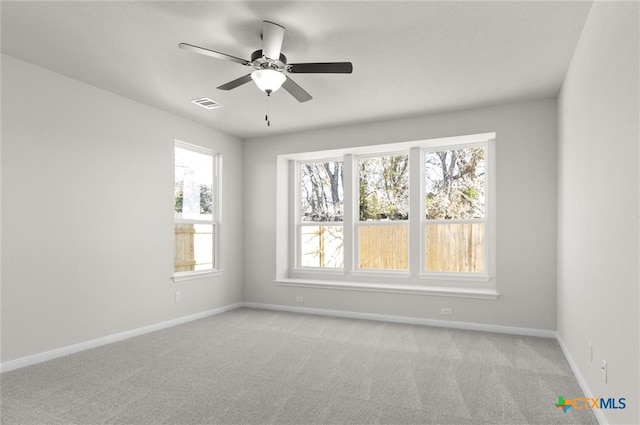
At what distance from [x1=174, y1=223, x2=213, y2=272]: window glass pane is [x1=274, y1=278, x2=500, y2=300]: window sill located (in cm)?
109

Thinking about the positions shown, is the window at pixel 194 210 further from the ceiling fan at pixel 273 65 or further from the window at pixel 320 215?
the ceiling fan at pixel 273 65

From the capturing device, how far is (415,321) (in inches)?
191

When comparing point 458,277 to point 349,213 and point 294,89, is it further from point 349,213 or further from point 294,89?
point 294,89

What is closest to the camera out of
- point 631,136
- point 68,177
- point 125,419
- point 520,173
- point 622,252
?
point 631,136

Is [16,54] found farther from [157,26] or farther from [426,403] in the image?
[426,403]

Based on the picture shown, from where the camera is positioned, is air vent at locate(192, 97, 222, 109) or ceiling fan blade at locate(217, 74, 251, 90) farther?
air vent at locate(192, 97, 222, 109)

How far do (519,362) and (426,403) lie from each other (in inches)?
51.0

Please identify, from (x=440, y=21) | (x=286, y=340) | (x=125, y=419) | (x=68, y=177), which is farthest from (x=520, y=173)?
(x=68, y=177)

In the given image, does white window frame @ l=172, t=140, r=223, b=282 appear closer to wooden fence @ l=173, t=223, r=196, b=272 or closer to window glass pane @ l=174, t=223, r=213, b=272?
window glass pane @ l=174, t=223, r=213, b=272

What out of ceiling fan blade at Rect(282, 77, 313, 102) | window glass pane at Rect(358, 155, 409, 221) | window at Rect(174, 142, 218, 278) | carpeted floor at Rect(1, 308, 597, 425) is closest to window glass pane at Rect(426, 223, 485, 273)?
window glass pane at Rect(358, 155, 409, 221)

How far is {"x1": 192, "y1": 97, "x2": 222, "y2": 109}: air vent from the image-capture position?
4.32m

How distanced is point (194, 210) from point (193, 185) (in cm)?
34

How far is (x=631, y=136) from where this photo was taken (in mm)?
1786

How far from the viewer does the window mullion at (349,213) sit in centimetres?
564
